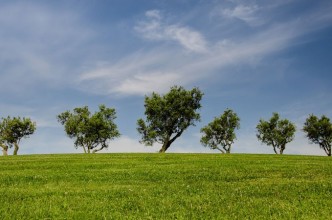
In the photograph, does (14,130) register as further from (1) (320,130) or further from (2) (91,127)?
(1) (320,130)

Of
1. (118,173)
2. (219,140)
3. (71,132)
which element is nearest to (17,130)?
(71,132)

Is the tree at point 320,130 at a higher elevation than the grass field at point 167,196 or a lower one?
higher

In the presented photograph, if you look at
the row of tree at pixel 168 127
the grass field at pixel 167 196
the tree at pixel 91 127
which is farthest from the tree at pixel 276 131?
the grass field at pixel 167 196

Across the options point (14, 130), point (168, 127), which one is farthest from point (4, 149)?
point (168, 127)

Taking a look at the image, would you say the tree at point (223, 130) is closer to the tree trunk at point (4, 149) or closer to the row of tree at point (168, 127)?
the row of tree at point (168, 127)

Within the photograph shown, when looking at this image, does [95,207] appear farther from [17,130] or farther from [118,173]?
[17,130]

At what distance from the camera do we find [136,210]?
1341 centimetres

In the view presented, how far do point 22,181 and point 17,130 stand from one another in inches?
3374

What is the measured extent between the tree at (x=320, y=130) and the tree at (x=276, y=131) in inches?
212

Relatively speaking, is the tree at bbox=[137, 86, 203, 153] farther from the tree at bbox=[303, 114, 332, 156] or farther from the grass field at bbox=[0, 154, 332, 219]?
the grass field at bbox=[0, 154, 332, 219]

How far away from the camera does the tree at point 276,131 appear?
10519cm

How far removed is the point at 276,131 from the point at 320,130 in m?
12.5

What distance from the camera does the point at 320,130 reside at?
106 m

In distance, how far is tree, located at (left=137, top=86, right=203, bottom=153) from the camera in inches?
3479
